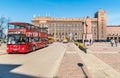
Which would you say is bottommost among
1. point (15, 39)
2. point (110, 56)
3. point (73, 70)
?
point (110, 56)

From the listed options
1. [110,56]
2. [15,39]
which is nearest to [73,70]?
[110,56]

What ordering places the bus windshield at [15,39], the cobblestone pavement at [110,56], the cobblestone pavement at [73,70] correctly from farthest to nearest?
the bus windshield at [15,39] → the cobblestone pavement at [110,56] → the cobblestone pavement at [73,70]

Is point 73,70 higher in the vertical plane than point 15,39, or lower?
lower

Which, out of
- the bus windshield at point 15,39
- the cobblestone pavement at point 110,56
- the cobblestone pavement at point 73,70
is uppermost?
the bus windshield at point 15,39

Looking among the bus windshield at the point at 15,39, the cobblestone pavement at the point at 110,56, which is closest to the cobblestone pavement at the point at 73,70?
the cobblestone pavement at the point at 110,56

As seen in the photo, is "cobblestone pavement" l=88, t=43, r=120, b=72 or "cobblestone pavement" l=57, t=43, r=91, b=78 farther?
"cobblestone pavement" l=88, t=43, r=120, b=72

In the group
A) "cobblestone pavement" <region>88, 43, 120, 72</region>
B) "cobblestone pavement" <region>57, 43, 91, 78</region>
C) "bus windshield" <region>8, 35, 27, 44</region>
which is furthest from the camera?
"bus windshield" <region>8, 35, 27, 44</region>

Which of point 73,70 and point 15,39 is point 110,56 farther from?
point 15,39

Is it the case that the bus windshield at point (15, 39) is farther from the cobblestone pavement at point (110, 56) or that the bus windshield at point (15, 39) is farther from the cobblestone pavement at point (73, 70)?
the cobblestone pavement at point (73, 70)

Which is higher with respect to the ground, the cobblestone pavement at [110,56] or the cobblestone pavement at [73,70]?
the cobblestone pavement at [73,70]

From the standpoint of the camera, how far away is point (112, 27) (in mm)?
165625

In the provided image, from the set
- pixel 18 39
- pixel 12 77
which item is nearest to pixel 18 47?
pixel 18 39

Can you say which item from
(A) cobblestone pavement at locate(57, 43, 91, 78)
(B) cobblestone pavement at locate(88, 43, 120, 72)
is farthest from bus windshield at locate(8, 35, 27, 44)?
(A) cobblestone pavement at locate(57, 43, 91, 78)

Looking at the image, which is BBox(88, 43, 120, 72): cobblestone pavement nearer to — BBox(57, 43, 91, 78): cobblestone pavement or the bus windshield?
BBox(57, 43, 91, 78): cobblestone pavement
